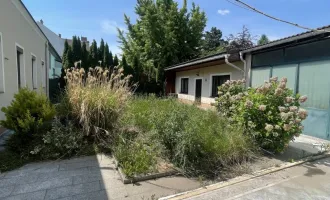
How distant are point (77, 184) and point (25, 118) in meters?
1.94

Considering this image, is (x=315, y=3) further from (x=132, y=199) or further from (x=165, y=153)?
(x=132, y=199)

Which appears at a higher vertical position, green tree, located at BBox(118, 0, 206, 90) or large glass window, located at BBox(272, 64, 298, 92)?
green tree, located at BBox(118, 0, 206, 90)

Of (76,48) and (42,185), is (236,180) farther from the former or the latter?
(76,48)

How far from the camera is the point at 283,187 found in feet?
9.24

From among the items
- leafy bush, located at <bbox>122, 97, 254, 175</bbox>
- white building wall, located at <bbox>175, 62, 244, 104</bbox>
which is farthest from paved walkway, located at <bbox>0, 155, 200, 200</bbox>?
white building wall, located at <bbox>175, 62, 244, 104</bbox>

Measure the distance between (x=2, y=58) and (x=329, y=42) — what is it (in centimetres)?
813

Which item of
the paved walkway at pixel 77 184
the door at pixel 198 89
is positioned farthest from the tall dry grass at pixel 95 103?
the door at pixel 198 89

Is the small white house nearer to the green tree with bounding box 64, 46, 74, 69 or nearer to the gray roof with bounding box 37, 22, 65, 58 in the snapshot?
the green tree with bounding box 64, 46, 74, 69

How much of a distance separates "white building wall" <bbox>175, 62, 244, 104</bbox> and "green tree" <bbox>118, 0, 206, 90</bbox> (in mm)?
2443

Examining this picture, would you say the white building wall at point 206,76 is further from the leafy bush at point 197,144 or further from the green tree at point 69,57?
the green tree at point 69,57

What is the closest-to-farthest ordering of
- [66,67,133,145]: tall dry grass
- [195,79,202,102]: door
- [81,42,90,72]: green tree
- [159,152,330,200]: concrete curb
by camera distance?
1. [159,152,330,200]: concrete curb
2. [66,67,133,145]: tall dry grass
3. [195,79,202,102]: door
4. [81,42,90,72]: green tree

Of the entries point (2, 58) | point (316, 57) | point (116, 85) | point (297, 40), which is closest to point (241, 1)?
point (297, 40)

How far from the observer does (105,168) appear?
326 centimetres

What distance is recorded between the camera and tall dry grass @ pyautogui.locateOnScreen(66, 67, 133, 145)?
13.4ft
